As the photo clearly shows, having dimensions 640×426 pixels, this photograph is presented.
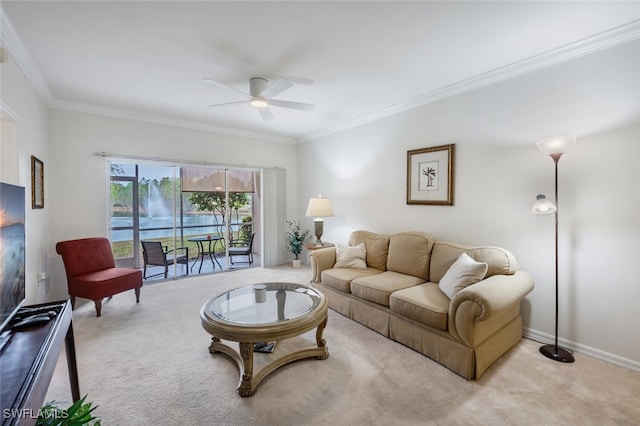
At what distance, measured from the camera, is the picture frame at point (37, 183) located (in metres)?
3.01

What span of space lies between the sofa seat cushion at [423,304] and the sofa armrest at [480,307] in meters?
0.11

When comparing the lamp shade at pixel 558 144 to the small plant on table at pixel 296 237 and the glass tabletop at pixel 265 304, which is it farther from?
the small plant on table at pixel 296 237

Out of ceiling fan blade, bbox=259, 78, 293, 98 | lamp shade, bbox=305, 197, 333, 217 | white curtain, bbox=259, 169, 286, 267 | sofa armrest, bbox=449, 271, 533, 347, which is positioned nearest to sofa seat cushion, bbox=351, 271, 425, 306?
sofa armrest, bbox=449, 271, 533, 347

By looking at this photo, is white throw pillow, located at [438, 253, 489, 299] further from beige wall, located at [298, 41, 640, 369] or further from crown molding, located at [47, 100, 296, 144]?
crown molding, located at [47, 100, 296, 144]

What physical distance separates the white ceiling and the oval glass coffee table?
2272 mm

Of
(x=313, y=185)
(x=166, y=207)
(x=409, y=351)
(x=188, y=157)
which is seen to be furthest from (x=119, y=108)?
(x=409, y=351)

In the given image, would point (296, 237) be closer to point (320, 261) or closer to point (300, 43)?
point (320, 261)

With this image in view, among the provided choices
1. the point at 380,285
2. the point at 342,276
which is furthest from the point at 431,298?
the point at 342,276

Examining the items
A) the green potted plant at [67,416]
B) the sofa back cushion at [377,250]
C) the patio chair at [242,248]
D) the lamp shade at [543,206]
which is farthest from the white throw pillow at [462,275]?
the patio chair at [242,248]

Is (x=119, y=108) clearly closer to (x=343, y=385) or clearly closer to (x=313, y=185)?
(x=313, y=185)

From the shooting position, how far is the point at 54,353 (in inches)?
55.1

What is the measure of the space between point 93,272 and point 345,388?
350 centimetres

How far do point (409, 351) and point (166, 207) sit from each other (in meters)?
4.51

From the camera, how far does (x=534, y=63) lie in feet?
8.70
